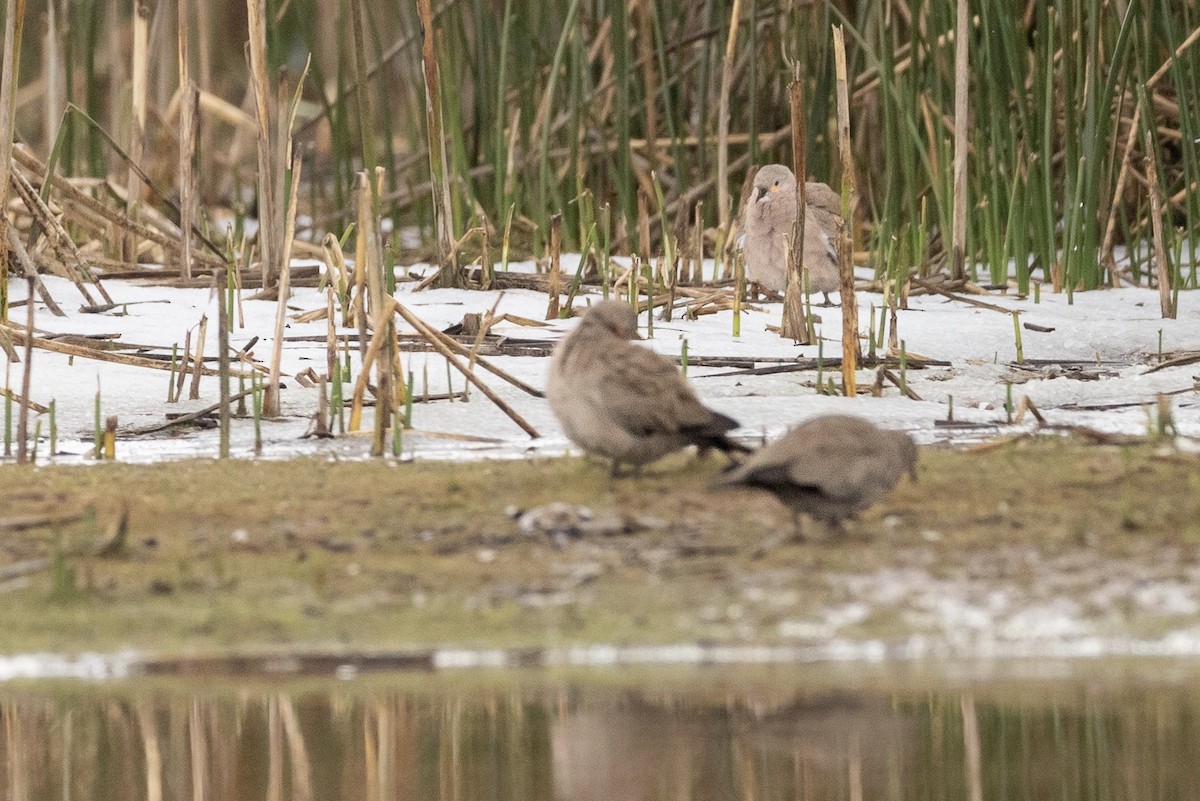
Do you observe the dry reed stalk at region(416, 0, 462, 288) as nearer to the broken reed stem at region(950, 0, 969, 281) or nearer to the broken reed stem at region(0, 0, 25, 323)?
the broken reed stem at region(0, 0, 25, 323)

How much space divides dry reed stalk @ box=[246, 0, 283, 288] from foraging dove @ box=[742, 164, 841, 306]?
6.25ft

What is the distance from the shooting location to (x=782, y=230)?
289 inches

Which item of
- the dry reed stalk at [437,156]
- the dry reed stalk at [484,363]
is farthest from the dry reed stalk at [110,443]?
the dry reed stalk at [437,156]

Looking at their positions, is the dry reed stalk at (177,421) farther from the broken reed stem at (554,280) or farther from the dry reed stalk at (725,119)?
the dry reed stalk at (725,119)

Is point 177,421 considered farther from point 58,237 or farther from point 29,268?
point 58,237

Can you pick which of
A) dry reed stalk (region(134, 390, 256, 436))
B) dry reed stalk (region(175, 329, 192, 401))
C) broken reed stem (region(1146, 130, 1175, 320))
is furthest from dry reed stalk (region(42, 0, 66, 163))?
broken reed stem (region(1146, 130, 1175, 320))

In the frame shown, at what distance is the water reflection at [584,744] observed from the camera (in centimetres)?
240

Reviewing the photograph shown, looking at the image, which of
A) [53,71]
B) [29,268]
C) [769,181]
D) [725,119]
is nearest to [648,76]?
[725,119]

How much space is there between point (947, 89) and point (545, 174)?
76.8 inches

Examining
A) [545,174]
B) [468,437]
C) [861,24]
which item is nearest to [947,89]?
[861,24]

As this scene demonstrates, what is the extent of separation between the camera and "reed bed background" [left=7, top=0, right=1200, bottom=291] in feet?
24.6

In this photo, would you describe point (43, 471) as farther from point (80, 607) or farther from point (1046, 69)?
point (1046, 69)

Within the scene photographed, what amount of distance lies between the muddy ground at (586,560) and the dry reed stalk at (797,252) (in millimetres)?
1761

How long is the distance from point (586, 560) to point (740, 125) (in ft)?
20.3
